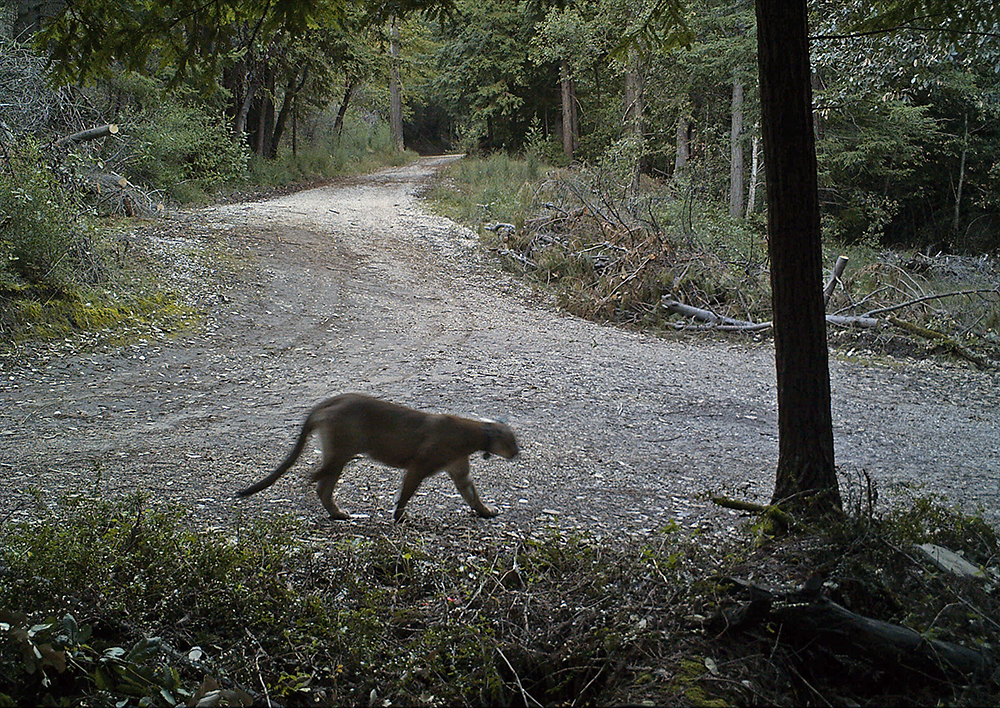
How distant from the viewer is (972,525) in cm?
398

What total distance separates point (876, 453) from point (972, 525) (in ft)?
9.01

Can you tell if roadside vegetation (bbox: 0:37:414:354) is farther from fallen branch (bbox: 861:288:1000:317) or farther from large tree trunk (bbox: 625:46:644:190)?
large tree trunk (bbox: 625:46:644:190)

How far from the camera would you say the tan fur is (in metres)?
4.20

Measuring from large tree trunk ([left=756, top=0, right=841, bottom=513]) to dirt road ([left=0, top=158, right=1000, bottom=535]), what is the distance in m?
0.49

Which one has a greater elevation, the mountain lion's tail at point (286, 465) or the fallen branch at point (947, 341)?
the mountain lion's tail at point (286, 465)

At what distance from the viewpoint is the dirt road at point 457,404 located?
5.02 metres

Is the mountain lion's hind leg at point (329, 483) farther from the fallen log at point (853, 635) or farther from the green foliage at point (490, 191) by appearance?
the green foliage at point (490, 191)

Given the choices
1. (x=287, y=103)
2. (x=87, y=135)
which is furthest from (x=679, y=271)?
(x=287, y=103)

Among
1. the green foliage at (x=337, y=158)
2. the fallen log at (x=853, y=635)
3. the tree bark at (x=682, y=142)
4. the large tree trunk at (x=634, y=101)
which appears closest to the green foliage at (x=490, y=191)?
the large tree trunk at (x=634, y=101)

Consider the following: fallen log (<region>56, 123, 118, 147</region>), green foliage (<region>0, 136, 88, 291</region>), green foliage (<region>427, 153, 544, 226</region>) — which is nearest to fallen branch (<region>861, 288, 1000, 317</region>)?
green foliage (<region>427, 153, 544, 226</region>)

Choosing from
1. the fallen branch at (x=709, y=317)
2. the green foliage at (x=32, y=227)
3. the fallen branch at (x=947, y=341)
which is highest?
the green foliage at (x=32, y=227)

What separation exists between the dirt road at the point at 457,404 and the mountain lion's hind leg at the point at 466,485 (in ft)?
0.26

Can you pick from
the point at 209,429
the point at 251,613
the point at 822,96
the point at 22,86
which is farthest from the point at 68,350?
the point at 822,96

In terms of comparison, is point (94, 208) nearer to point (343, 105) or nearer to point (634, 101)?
point (634, 101)
